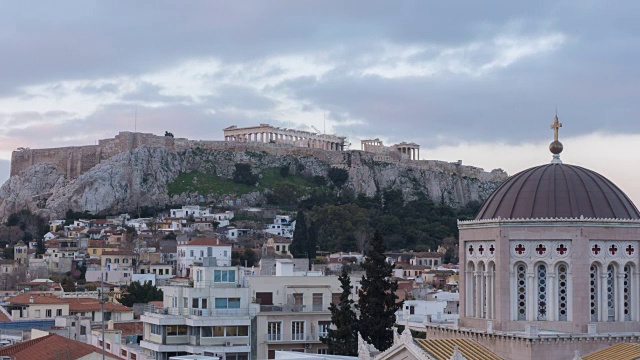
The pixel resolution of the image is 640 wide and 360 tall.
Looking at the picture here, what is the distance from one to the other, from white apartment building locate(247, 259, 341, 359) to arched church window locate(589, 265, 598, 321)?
30.0 metres

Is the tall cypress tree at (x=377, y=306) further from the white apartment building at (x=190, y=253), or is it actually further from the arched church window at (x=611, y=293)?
the white apartment building at (x=190, y=253)

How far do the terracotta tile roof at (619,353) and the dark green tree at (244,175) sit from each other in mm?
160526

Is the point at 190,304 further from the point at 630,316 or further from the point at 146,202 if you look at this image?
the point at 146,202

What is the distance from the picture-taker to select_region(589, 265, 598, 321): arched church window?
26.8m

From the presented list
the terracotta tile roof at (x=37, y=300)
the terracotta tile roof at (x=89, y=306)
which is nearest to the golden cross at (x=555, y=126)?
the terracotta tile roof at (x=89, y=306)

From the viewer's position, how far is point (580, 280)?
86.6 feet

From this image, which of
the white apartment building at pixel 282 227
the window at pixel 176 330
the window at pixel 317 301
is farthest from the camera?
the white apartment building at pixel 282 227

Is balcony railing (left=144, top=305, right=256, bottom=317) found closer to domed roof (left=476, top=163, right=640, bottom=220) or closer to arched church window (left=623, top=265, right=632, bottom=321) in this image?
domed roof (left=476, top=163, right=640, bottom=220)

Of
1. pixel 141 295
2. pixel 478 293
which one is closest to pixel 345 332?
pixel 478 293

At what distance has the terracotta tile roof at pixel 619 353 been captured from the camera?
25.2 metres

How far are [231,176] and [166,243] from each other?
153 ft

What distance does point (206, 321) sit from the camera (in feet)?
184

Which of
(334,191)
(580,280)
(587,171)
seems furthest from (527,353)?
(334,191)

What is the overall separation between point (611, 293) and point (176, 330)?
33.3 meters
